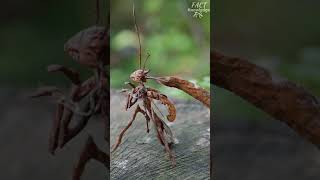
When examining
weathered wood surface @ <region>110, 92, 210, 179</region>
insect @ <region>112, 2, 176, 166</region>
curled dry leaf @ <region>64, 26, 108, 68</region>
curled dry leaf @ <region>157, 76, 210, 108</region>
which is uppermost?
curled dry leaf @ <region>64, 26, 108, 68</region>

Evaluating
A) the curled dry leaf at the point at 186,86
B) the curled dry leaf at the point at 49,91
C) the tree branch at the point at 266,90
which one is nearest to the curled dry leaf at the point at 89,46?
the curled dry leaf at the point at 49,91

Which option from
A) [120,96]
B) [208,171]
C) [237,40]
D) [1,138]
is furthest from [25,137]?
[237,40]

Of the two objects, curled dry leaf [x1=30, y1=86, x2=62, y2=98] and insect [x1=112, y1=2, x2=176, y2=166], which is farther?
curled dry leaf [x1=30, y1=86, x2=62, y2=98]

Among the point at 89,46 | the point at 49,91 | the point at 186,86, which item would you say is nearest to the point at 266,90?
the point at 186,86

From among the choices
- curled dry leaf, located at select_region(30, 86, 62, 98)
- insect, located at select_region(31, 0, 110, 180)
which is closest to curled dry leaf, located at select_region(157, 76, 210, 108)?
insect, located at select_region(31, 0, 110, 180)

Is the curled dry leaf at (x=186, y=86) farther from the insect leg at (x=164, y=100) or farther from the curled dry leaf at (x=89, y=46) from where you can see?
the curled dry leaf at (x=89, y=46)

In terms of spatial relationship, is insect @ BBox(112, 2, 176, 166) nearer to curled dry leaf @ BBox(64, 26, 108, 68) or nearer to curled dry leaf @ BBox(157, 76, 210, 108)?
curled dry leaf @ BBox(157, 76, 210, 108)
